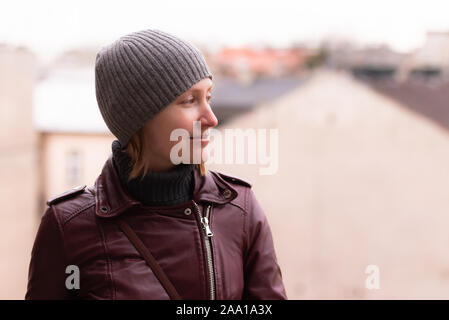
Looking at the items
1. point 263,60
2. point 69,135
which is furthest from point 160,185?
point 263,60

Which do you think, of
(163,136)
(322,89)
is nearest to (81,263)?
(163,136)

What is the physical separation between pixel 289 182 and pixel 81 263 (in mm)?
7786

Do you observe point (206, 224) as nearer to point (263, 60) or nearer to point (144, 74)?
point (144, 74)

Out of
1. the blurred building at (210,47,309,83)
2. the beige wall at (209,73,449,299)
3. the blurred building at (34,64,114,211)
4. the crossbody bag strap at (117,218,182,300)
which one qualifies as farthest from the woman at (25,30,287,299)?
the blurred building at (210,47,309,83)

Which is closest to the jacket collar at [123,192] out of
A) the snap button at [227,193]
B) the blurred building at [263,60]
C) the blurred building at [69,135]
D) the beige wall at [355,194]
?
the snap button at [227,193]

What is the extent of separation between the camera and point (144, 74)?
79 centimetres

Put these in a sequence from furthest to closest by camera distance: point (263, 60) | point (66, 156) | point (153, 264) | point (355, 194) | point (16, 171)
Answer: point (263, 60) < point (66, 156) < point (355, 194) < point (16, 171) < point (153, 264)

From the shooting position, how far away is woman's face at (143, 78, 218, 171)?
2.64ft

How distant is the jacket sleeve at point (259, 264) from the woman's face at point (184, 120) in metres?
0.12

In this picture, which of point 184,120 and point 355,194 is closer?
point 184,120

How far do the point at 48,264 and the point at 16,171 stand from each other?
28.1 ft

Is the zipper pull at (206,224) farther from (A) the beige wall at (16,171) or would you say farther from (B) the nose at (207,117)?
(A) the beige wall at (16,171)

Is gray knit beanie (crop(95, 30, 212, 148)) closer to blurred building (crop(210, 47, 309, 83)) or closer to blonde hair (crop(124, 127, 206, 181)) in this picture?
blonde hair (crop(124, 127, 206, 181))

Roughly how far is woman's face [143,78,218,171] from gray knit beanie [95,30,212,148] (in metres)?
0.01
